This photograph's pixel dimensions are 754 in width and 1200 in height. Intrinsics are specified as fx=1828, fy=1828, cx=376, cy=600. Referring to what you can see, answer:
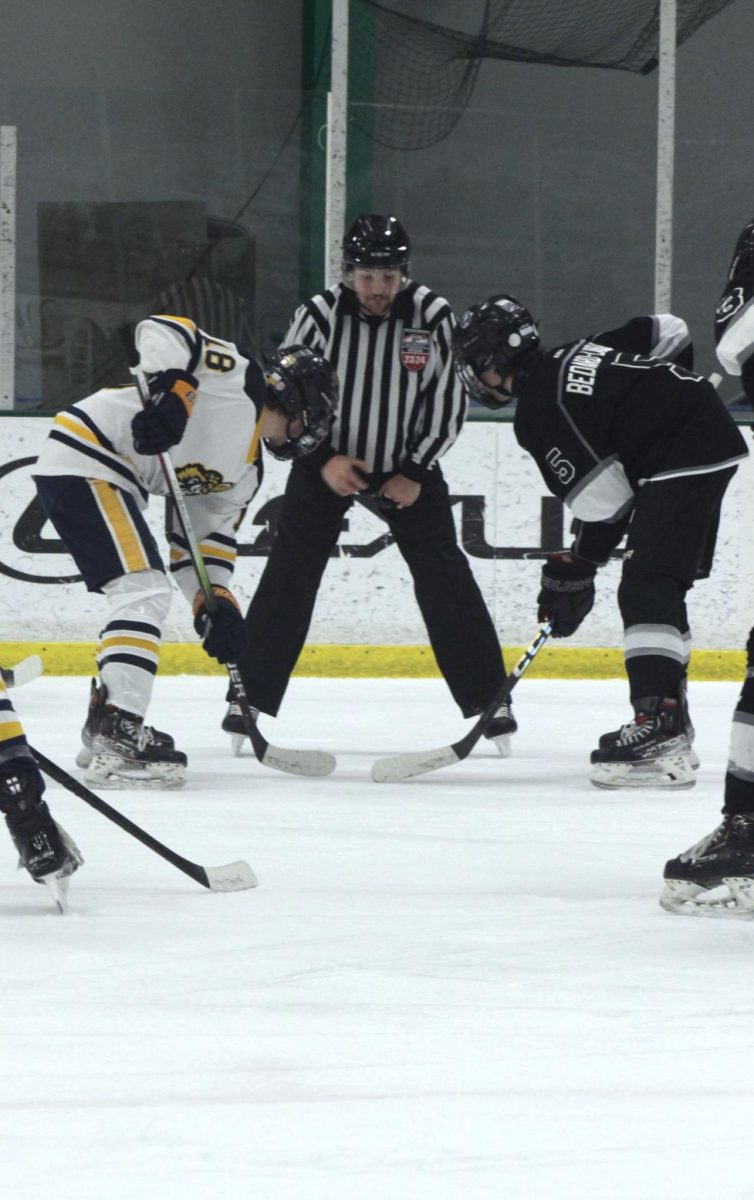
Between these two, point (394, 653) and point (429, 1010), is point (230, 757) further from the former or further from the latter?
point (429, 1010)

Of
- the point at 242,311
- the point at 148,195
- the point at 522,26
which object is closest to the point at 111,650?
the point at 242,311

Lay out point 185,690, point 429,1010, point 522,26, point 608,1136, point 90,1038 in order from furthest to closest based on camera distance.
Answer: point 522,26 → point 185,690 → point 429,1010 → point 90,1038 → point 608,1136

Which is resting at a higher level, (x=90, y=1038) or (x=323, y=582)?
(x=90, y=1038)

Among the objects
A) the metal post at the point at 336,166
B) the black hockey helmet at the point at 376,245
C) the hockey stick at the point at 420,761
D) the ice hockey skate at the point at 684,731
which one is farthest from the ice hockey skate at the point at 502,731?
the metal post at the point at 336,166

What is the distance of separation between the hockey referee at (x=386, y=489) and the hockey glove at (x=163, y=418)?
62 cm

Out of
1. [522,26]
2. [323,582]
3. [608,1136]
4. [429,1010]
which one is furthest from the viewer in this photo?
[522,26]

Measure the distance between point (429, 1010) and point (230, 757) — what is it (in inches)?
75.9

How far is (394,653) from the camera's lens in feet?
16.3

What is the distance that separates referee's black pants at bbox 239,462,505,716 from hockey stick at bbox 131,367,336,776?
11cm

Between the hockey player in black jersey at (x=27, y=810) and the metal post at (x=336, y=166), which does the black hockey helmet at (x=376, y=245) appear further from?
the metal post at (x=336, y=166)

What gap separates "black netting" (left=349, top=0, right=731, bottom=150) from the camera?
579 centimetres

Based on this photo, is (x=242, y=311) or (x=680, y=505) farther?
(x=242, y=311)

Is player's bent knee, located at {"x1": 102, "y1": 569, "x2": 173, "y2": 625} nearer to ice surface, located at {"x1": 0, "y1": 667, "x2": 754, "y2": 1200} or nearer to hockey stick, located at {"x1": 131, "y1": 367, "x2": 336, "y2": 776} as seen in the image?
hockey stick, located at {"x1": 131, "y1": 367, "x2": 336, "y2": 776}

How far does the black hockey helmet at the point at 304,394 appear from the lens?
3.20 metres
